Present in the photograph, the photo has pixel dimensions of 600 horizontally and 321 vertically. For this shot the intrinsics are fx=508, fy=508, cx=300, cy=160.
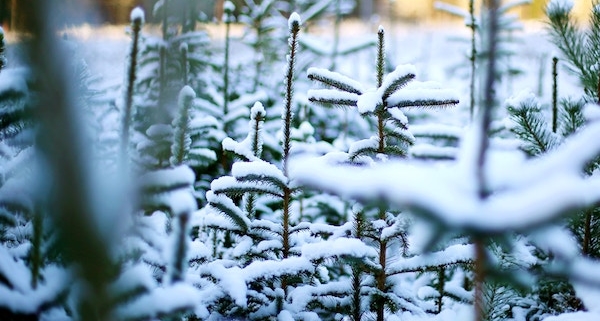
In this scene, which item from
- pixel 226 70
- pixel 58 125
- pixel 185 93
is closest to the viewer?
pixel 58 125

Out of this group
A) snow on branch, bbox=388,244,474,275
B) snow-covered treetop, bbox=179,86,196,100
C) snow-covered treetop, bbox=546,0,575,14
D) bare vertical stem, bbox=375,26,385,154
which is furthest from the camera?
snow-covered treetop, bbox=546,0,575,14

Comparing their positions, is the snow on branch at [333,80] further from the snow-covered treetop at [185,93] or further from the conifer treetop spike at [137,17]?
the conifer treetop spike at [137,17]

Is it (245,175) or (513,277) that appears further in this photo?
(245,175)

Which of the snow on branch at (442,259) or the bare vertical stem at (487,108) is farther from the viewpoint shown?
the snow on branch at (442,259)

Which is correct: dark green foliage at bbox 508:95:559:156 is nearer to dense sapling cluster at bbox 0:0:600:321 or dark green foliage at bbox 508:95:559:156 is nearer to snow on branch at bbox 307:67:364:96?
dense sapling cluster at bbox 0:0:600:321

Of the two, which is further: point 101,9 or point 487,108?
point 101,9

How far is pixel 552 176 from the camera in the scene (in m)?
0.80

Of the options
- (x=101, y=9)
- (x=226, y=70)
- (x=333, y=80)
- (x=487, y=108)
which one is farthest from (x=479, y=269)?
(x=226, y=70)

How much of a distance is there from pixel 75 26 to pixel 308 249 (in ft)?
2.96

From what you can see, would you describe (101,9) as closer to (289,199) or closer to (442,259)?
(289,199)

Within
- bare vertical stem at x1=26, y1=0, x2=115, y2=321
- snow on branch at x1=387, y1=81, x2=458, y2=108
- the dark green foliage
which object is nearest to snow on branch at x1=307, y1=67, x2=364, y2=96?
snow on branch at x1=387, y1=81, x2=458, y2=108

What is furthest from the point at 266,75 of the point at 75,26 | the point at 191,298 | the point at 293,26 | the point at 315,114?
the point at 191,298

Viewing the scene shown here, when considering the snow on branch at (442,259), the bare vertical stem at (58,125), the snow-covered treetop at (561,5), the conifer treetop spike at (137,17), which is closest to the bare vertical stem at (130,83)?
the conifer treetop spike at (137,17)

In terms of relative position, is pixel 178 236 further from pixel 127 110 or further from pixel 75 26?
pixel 75 26
